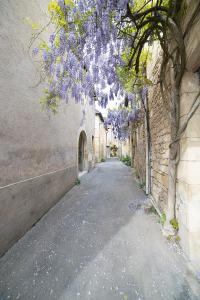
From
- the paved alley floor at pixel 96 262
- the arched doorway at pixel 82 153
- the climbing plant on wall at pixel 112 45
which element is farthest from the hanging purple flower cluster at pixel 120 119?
the paved alley floor at pixel 96 262

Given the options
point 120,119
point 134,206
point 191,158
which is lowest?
point 134,206

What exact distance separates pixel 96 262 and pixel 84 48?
3179mm

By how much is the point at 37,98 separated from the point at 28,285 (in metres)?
2.76

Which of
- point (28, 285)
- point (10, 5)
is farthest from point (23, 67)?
point (28, 285)

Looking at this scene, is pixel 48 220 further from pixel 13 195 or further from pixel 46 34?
pixel 46 34

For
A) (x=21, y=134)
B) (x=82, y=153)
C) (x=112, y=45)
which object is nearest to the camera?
(x=21, y=134)

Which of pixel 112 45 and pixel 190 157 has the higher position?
pixel 112 45

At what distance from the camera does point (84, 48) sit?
283 cm

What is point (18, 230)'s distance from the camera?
7.89 ft

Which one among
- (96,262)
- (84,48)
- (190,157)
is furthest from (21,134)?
(190,157)

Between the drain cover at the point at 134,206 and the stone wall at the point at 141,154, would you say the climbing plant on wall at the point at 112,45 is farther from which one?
the stone wall at the point at 141,154

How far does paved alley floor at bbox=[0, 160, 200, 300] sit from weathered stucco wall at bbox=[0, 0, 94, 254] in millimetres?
376

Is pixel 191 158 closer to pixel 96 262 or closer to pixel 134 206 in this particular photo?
pixel 96 262

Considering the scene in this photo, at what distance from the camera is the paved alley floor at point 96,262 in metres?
1.54
